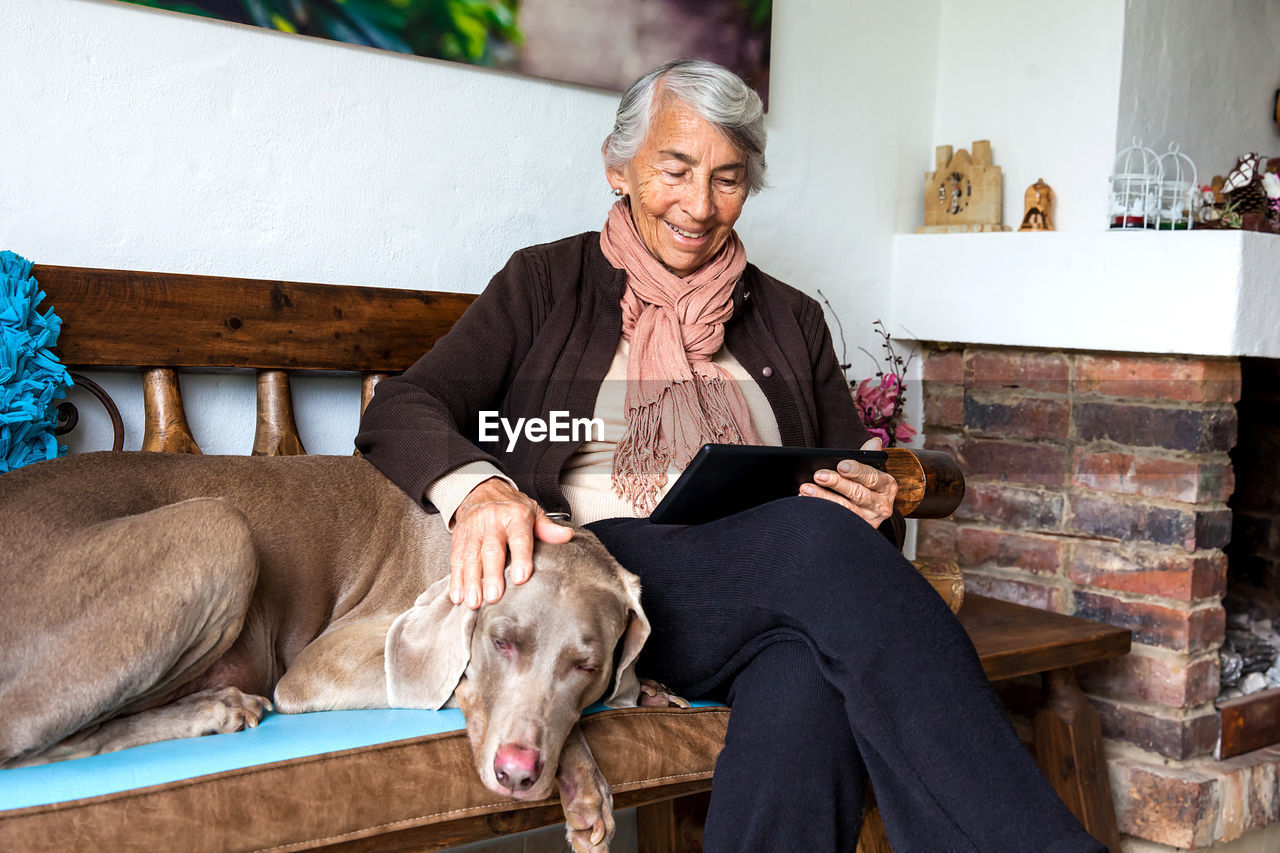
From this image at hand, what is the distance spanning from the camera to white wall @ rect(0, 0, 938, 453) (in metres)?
2.04

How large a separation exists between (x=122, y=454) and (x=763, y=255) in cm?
189

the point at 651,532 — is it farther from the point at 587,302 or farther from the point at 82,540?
the point at 82,540

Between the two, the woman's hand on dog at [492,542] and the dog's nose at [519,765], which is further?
the woman's hand on dog at [492,542]

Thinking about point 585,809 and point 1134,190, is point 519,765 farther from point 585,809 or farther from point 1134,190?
point 1134,190

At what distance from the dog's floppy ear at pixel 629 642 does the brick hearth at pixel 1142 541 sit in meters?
1.77

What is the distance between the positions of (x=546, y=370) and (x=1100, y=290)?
158cm

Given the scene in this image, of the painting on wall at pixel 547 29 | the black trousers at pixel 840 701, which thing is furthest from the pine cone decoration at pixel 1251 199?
the black trousers at pixel 840 701

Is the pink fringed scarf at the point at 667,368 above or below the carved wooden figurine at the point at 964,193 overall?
below

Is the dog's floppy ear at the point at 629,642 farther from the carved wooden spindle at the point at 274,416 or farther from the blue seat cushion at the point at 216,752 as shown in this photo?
the carved wooden spindle at the point at 274,416

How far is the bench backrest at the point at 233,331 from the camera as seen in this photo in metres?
1.99

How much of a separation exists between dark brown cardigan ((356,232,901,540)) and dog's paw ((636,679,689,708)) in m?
0.42

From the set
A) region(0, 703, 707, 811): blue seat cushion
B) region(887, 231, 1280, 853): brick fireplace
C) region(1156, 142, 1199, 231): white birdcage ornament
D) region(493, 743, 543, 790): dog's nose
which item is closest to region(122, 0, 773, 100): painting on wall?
region(887, 231, 1280, 853): brick fireplace

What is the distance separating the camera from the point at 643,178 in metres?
2.21

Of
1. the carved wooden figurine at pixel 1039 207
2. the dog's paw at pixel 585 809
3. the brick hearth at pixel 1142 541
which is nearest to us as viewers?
the dog's paw at pixel 585 809
